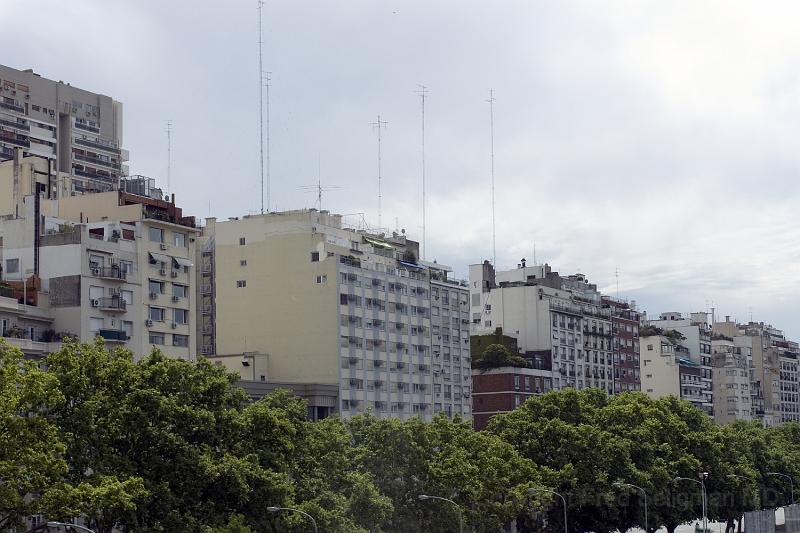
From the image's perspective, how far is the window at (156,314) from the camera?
385 ft

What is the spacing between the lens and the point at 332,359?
14612 centimetres

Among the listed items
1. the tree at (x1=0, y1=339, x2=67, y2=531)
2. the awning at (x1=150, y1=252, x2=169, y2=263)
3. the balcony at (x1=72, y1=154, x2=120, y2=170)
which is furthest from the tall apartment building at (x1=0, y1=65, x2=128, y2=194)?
the tree at (x1=0, y1=339, x2=67, y2=531)

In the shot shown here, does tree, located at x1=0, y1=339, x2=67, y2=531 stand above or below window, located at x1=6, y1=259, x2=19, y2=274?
below

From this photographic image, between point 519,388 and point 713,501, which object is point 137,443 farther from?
point 519,388

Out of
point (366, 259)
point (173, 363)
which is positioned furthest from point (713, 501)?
point (173, 363)

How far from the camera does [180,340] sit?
120375mm

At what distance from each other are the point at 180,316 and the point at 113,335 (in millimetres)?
11210

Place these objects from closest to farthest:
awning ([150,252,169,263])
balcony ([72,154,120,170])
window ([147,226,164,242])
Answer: awning ([150,252,169,263]) → window ([147,226,164,242]) → balcony ([72,154,120,170])

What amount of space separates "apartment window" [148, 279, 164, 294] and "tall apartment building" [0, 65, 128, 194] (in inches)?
1737

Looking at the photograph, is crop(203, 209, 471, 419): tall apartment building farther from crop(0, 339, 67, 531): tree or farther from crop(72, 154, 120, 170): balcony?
crop(0, 339, 67, 531): tree

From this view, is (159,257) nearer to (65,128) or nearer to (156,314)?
(156,314)

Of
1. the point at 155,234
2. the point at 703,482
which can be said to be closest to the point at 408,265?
the point at 703,482

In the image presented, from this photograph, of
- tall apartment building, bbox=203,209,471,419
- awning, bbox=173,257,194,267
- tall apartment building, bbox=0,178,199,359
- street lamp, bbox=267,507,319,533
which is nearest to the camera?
street lamp, bbox=267,507,319,533

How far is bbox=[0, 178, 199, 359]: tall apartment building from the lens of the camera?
108562mm
